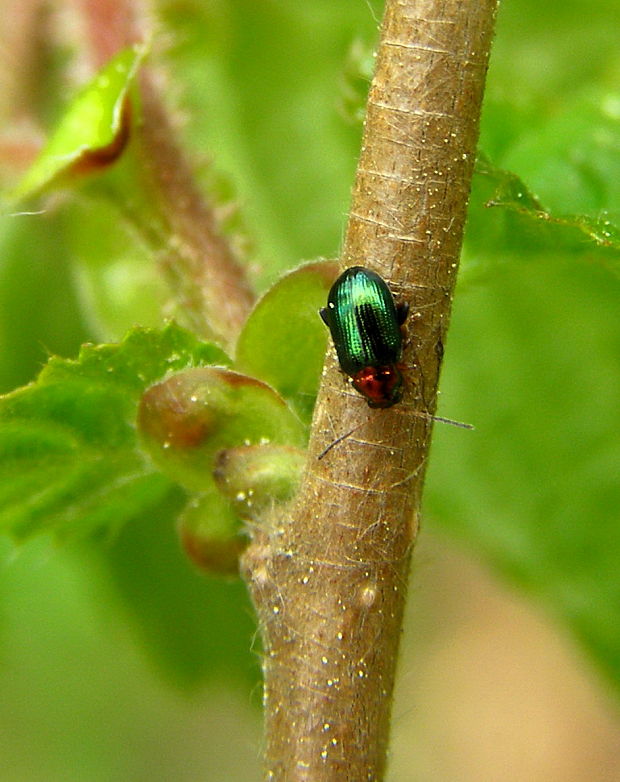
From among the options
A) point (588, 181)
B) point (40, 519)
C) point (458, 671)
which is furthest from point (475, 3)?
point (458, 671)

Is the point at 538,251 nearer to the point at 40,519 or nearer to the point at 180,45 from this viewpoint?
the point at 40,519

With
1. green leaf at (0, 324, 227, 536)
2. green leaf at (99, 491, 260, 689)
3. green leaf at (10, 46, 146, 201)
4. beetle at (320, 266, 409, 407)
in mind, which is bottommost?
green leaf at (99, 491, 260, 689)

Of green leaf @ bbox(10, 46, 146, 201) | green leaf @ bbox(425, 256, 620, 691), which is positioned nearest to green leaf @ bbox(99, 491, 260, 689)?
green leaf @ bbox(425, 256, 620, 691)

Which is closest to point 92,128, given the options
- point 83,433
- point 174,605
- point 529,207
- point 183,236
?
point 183,236

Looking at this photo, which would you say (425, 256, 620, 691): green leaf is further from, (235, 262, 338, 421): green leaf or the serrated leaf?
(235, 262, 338, 421): green leaf

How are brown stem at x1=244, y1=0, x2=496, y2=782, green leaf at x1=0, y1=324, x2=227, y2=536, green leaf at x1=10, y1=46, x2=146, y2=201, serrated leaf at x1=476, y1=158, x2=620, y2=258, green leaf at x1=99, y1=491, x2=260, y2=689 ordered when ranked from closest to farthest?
brown stem at x1=244, y1=0, x2=496, y2=782, serrated leaf at x1=476, y1=158, x2=620, y2=258, green leaf at x1=0, y1=324, x2=227, y2=536, green leaf at x1=10, y1=46, x2=146, y2=201, green leaf at x1=99, y1=491, x2=260, y2=689

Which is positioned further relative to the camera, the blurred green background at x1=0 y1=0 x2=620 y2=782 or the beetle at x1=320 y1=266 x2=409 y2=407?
the blurred green background at x1=0 y1=0 x2=620 y2=782

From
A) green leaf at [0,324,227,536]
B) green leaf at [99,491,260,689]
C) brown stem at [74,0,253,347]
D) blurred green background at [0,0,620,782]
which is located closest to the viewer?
green leaf at [0,324,227,536]

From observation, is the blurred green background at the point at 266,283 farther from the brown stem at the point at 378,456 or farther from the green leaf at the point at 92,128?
the brown stem at the point at 378,456
